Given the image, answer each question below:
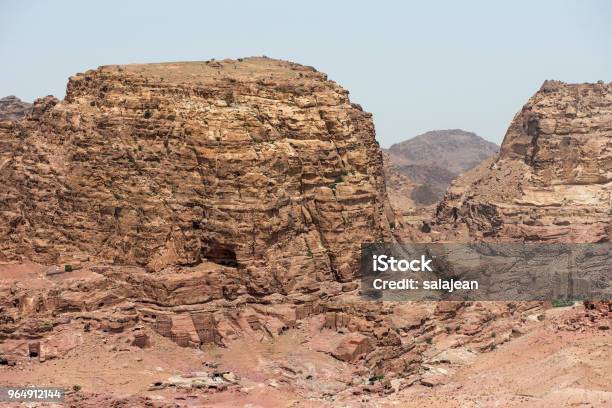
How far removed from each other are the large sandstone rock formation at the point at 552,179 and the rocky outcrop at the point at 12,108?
173 feet

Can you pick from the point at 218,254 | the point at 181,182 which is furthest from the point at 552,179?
the point at 181,182

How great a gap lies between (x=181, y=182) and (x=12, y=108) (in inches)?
2733

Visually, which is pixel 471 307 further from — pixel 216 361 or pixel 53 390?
pixel 53 390

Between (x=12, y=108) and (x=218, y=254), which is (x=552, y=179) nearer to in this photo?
(x=218, y=254)

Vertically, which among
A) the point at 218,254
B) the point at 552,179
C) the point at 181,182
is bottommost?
the point at 218,254

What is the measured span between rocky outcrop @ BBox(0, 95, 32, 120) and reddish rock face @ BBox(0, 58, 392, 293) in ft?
193

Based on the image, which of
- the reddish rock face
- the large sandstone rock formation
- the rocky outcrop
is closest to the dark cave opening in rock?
the reddish rock face

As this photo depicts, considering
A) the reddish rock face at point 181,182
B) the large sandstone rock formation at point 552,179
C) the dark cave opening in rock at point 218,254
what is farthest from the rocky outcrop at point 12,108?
the dark cave opening in rock at point 218,254

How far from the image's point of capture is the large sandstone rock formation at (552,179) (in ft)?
222

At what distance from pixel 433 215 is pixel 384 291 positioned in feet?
108

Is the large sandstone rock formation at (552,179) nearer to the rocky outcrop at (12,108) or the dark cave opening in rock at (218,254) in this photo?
the dark cave opening in rock at (218,254)

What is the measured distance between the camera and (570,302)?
171ft

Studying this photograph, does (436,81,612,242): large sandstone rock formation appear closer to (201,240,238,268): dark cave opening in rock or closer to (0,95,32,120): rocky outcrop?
(201,240,238,268): dark cave opening in rock

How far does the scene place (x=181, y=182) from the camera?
44938 mm
